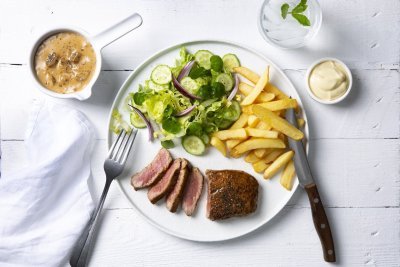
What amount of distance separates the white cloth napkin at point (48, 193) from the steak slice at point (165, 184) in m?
0.39

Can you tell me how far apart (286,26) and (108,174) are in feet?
4.63

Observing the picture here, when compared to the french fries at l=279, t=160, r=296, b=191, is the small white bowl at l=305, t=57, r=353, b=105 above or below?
above

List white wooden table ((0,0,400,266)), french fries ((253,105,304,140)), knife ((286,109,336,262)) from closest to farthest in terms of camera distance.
Answer: french fries ((253,105,304,140)), knife ((286,109,336,262)), white wooden table ((0,0,400,266))

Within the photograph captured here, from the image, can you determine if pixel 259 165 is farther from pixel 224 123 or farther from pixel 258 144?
pixel 224 123

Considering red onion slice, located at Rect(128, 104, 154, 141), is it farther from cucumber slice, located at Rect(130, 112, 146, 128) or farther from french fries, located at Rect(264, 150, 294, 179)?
french fries, located at Rect(264, 150, 294, 179)

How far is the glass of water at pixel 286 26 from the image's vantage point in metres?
3.14

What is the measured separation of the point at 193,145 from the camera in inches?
→ 122

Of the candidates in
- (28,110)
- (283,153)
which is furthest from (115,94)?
(283,153)

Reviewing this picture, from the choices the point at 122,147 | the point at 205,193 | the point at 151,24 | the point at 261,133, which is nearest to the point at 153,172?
the point at 122,147

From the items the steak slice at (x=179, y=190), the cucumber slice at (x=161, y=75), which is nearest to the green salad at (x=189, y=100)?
the cucumber slice at (x=161, y=75)

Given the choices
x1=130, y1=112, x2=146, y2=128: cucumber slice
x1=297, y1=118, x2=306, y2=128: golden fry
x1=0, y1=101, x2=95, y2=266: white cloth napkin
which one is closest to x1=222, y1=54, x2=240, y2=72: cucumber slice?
x1=297, y1=118, x2=306, y2=128: golden fry

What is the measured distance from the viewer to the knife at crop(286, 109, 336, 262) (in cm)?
306

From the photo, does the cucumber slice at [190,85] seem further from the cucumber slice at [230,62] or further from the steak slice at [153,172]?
the steak slice at [153,172]

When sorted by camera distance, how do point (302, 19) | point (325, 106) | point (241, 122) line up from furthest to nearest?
point (325, 106) → point (241, 122) → point (302, 19)
